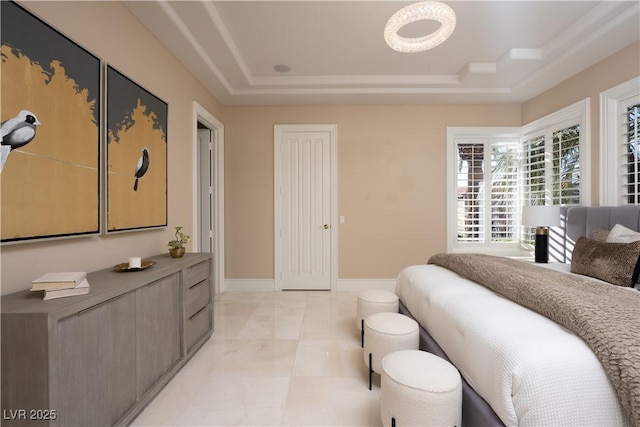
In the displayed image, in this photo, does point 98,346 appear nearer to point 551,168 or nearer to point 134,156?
point 134,156

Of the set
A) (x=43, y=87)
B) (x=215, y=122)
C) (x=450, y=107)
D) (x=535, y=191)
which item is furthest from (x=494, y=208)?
(x=43, y=87)

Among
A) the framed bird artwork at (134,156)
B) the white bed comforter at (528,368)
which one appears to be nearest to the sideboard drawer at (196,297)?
the framed bird artwork at (134,156)

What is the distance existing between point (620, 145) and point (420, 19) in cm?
255

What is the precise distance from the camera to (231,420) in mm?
1608

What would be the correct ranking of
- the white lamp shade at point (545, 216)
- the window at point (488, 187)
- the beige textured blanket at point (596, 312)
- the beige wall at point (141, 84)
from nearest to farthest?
the beige textured blanket at point (596, 312) < the beige wall at point (141, 84) < the white lamp shade at point (545, 216) < the window at point (488, 187)

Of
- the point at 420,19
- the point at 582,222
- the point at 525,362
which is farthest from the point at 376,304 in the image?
the point at 582,222

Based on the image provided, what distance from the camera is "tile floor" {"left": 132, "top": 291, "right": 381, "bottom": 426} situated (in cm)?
164

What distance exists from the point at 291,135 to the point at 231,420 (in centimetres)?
353

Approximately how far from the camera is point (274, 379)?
6.56 feet

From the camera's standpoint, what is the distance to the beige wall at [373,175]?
4168 mm

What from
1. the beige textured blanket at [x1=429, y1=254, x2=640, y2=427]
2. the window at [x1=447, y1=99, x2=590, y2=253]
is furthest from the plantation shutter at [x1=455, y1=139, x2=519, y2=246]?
the beige textured blanket at [x1=429, y1=254, x2=640, y2=427]

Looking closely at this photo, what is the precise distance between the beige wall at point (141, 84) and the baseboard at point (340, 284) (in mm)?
1517

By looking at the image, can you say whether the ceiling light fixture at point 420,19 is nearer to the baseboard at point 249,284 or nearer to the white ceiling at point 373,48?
the white ceiling at point 373,48

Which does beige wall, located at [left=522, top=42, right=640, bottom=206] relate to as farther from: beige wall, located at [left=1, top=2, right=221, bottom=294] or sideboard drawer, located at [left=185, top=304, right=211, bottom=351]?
beige wall, located at [left=1, top=2, right=221, bottom=294]
